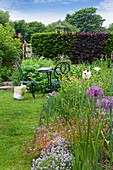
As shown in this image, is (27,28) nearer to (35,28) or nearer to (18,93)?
(35,28)

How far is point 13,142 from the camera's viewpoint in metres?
2.79

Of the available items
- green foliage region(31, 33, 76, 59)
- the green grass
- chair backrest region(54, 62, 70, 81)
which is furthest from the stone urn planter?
green foliage region(31, 33, 76, 59)

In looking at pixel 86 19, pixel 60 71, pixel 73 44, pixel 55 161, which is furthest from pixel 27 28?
pixel 55 161

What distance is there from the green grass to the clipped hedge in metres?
4.93

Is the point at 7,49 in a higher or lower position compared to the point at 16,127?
higher

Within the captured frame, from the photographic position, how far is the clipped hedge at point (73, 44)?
10.1 meters

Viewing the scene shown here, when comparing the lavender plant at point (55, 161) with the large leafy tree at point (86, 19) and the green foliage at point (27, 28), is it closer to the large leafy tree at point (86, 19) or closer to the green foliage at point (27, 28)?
the large leafy tree at point (86, 19)

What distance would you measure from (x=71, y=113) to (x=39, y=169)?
1407 mm

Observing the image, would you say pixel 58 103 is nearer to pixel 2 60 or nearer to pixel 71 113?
pixel 71 113

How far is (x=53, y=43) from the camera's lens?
10156mm

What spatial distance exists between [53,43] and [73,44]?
3.47 ft

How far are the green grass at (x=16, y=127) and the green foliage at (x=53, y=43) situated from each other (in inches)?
192

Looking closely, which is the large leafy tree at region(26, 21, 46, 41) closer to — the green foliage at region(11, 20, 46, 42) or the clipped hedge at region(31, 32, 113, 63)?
the green foliage at region(11, 20, 46, 42)

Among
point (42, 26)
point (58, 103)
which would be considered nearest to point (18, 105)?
point (58, 103)
